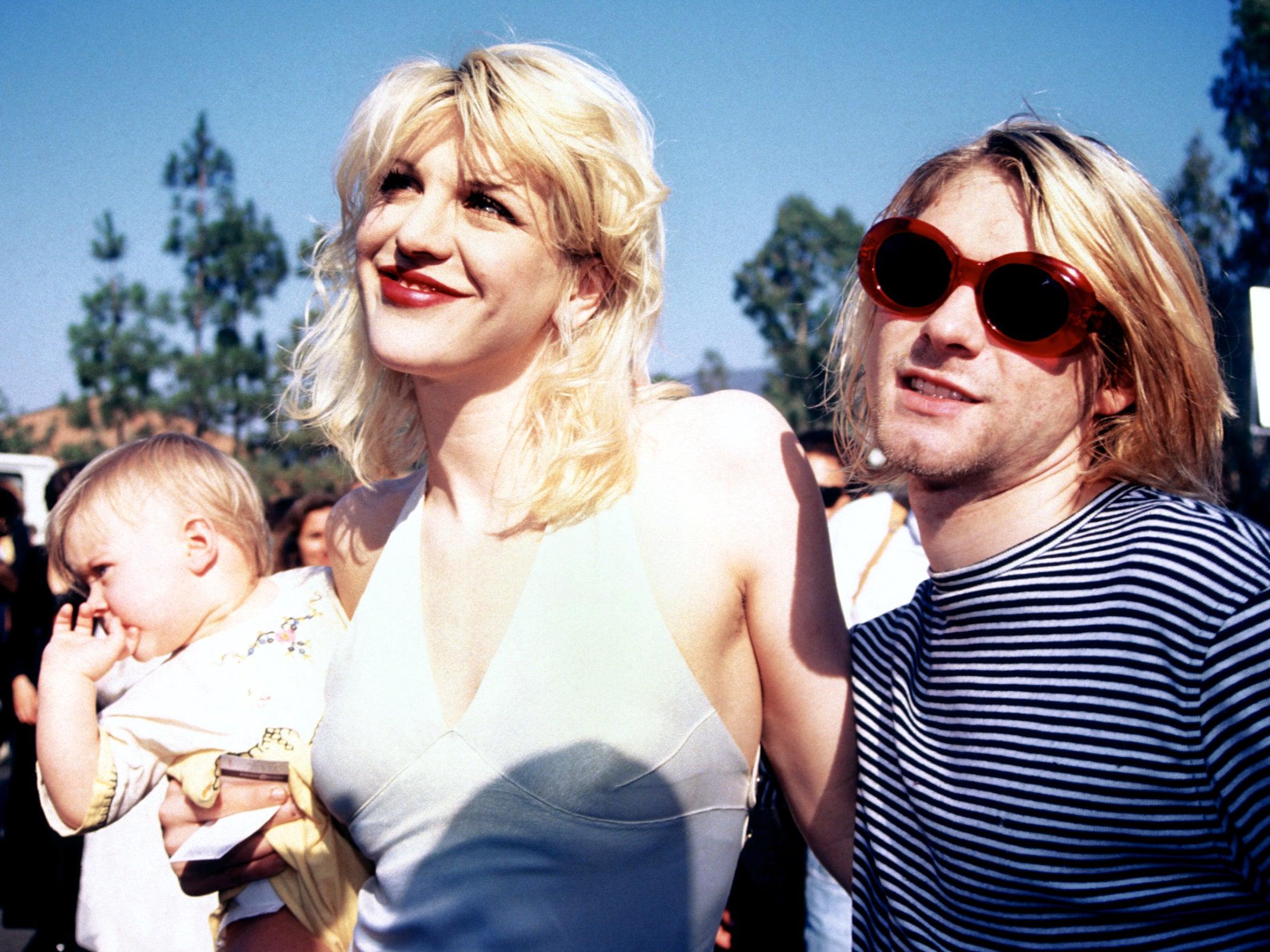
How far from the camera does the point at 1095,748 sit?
3.81 feet

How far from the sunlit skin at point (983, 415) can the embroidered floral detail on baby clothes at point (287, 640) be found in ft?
4.00

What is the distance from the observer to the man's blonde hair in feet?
7.07

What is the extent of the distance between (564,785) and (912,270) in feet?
3.02

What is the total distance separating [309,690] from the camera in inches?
75.5

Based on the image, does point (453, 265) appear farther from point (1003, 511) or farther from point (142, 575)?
point (142, 575)

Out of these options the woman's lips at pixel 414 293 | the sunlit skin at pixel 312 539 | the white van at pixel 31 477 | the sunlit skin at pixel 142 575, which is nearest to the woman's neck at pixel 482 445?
the woman's lips at pixel 414 293

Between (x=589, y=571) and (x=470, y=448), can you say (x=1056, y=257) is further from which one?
(x=470, y=448)

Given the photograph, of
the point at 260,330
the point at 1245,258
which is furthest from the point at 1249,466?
the point at 260,330

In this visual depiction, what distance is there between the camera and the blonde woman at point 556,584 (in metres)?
1.53

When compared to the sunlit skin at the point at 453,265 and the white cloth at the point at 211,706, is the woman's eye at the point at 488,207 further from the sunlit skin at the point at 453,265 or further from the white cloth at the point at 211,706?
the white cloth at the point at 211,706

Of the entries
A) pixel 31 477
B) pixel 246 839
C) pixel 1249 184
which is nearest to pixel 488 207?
pixel 246 839

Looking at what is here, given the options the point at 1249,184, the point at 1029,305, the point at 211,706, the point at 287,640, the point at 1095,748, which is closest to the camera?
the point at 1095,748

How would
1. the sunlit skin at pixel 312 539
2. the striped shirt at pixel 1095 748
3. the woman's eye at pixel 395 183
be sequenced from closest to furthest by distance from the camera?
the striped shirt at pixel 1095 748 → the woman's eye at pixel 395 183 → the sunlit skin at pixel 312 539

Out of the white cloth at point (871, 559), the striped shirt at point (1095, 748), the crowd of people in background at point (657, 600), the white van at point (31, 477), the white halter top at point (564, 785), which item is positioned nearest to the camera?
the striped shirt at point (1095, 748)
